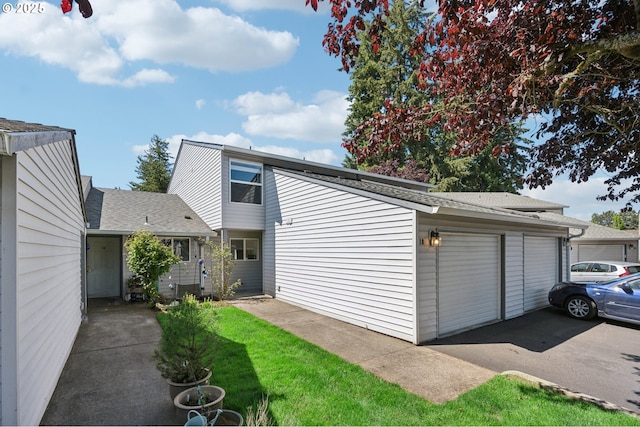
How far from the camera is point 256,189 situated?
13.4 metres

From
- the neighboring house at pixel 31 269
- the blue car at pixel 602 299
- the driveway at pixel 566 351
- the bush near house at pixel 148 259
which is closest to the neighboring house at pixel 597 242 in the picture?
the blue car at pixel 602 299

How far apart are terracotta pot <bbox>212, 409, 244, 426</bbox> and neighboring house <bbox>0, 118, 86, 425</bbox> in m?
1.70

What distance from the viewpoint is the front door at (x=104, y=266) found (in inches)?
482

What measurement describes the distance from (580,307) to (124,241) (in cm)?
1452

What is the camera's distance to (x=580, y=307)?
9.28 meters

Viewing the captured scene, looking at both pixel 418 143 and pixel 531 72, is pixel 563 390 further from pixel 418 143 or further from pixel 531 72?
pixel 418 143

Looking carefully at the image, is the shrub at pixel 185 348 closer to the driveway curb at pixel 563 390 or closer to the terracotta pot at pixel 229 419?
the terracotta pot at pixel 229 419

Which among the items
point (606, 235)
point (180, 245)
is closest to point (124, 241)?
point (180, 245)

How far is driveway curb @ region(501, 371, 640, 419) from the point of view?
4.20 m

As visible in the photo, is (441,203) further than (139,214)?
No

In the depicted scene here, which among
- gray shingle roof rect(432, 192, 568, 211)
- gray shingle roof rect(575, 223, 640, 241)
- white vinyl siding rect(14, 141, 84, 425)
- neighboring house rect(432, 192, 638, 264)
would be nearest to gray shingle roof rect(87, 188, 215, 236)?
white vinyl siding rect(14, 141, 84, 425)

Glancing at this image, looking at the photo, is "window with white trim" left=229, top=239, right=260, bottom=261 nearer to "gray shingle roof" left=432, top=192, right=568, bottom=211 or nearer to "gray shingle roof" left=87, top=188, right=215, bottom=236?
"gray shingle roof" left=87, top=188, right=215, bottom=236

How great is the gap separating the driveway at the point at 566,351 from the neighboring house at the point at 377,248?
607 mm

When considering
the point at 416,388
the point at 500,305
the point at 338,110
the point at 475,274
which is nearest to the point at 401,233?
the point at 475,274
